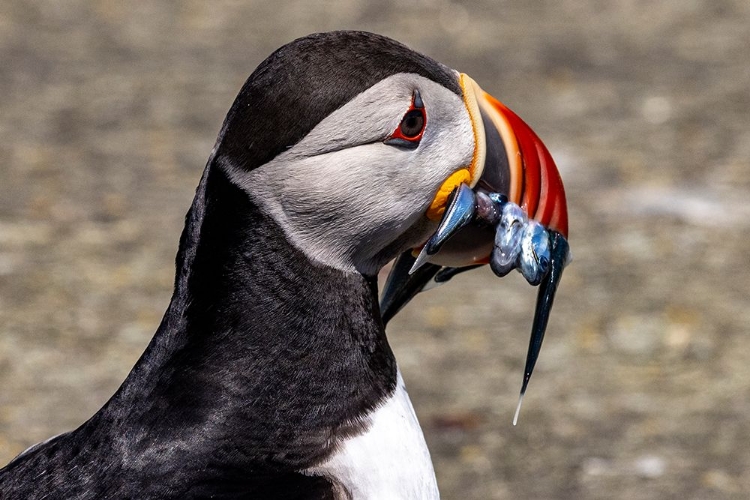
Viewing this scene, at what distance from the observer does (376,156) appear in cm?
325

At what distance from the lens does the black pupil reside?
327 cm

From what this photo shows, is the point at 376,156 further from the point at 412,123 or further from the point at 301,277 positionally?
the point at 301,277

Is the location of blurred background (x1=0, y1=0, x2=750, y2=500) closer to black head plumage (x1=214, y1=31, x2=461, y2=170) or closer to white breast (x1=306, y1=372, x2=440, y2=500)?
white breast (x1=306, y1=372, x2=440, y2=500)

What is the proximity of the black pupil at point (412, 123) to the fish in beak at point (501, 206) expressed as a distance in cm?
17

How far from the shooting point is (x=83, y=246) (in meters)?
7.25

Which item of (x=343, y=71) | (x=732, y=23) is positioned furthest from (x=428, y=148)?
(x=732, y=23)

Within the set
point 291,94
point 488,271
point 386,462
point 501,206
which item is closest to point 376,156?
point 291,94

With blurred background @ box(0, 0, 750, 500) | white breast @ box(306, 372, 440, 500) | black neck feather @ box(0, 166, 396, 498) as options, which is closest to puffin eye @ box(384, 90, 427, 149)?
black neck feather @ box(0, 166, 396, 498)

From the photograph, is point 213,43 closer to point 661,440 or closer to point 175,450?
point 661,440

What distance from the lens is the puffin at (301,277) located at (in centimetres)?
319

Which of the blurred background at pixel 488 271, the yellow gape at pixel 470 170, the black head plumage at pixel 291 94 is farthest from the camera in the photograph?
the blurred background at pixel 488 271

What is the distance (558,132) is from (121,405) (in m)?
5.60

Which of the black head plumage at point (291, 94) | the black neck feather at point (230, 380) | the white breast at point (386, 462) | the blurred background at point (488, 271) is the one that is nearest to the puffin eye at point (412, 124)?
the black head plumage at point (291, 94)

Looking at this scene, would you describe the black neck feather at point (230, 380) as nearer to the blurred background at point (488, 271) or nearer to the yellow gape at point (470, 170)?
the yellow gape at point (470, 170)
